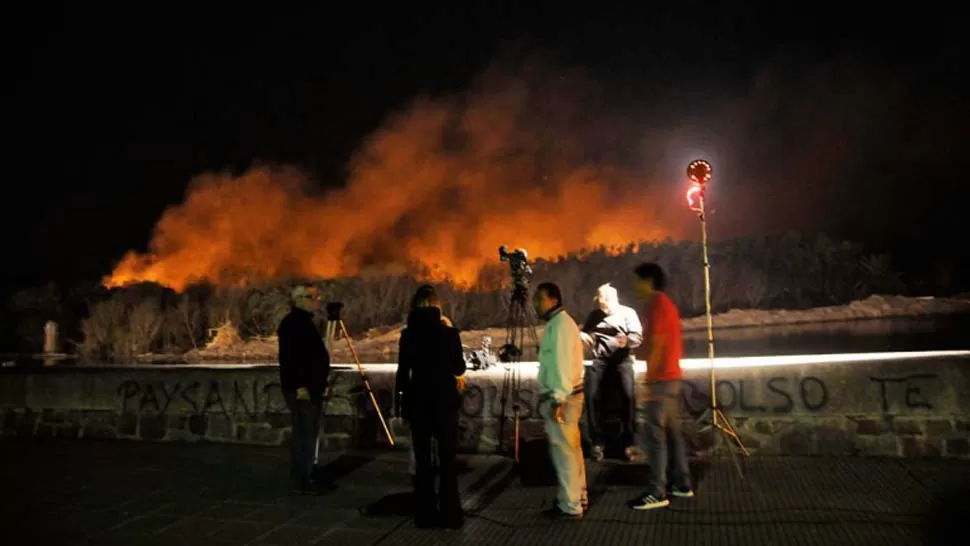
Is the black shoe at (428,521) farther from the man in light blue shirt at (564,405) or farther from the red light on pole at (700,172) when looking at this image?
the red light on pole at (700,172)

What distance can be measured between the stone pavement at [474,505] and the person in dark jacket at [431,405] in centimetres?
18

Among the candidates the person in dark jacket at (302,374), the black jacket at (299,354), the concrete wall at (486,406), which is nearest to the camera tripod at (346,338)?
the concrete wall at (486,406)

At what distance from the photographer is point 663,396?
593 centimetres

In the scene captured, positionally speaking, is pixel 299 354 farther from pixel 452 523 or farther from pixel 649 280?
pixel 649 280

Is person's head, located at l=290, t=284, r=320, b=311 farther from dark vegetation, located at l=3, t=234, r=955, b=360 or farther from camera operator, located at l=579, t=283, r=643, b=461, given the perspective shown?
dark vegetation, located at l=3, t=234, r=955, b=360

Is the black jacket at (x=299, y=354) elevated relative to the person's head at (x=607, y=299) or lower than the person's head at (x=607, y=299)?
lower

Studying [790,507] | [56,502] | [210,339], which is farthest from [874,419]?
[210,339]

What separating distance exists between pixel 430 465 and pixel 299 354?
1.72 meters

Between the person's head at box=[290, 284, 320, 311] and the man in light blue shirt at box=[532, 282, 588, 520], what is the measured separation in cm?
230

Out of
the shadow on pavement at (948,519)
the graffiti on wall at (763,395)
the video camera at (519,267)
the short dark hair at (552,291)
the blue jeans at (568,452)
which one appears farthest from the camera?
the video camera at (519,267)

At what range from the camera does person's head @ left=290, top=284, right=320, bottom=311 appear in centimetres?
649

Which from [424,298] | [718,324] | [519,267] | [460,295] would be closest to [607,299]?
[519,267]

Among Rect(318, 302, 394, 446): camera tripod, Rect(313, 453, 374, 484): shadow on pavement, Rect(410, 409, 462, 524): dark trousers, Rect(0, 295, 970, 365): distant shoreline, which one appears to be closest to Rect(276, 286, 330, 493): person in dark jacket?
Rect(313, 453, 374, 484): shadow on pavement

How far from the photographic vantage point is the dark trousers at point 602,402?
289 inches
